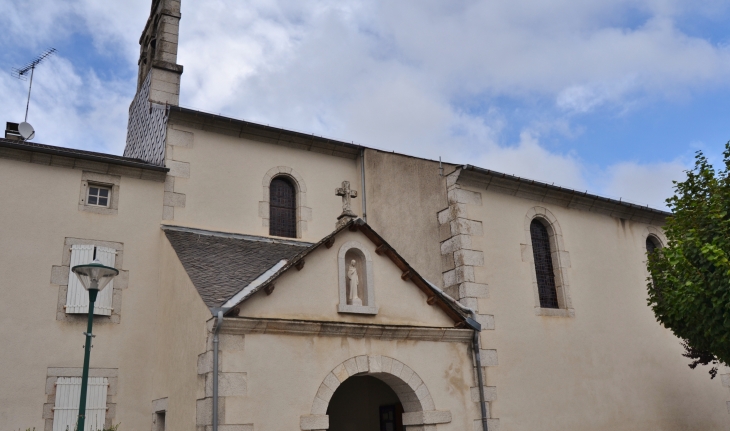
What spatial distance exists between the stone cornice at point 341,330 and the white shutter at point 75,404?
3.04 m

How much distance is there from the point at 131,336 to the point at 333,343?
350 centimetres

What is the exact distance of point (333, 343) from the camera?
9.14m

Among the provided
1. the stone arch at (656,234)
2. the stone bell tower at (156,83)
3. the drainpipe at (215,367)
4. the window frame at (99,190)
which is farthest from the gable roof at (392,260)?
the stone arch at (656,234)

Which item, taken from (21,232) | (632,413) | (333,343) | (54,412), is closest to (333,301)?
(333,343)

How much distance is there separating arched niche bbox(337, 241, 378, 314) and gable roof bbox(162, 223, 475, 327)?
258mm

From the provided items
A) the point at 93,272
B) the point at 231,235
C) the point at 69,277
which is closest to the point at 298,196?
the point at 231,235

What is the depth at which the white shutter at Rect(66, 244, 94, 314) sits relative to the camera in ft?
33.0

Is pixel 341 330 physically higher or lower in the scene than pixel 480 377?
higher

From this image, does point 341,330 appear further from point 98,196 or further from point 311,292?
point 98,196

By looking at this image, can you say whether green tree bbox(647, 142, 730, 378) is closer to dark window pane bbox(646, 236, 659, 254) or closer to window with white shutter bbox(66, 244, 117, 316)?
dark window pane bbox(646, 236, 659, 254)

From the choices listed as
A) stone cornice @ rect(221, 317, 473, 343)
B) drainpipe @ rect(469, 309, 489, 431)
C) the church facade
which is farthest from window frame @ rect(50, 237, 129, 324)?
drainpipe @ rect(469, 309, 489, 431)

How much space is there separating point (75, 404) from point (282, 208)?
520 centimetres

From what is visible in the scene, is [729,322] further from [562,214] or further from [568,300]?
[562,214]

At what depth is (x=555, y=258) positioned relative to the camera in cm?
1292
